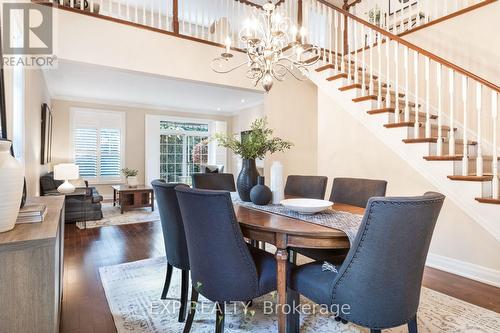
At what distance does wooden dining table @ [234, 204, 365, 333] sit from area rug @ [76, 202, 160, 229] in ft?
13.0

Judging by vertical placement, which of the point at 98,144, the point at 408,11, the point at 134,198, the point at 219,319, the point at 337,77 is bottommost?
the point at 219,319

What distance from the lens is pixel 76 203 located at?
15.4ft

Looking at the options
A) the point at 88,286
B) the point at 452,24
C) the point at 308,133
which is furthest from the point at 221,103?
the point at 88,286

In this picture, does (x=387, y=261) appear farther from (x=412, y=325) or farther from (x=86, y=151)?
(x=86, y=151)

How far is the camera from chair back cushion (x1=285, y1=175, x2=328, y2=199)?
2638 mm

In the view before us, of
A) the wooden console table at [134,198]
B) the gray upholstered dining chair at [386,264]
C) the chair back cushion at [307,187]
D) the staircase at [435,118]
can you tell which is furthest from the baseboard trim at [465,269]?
the wooden console table at [134,198]

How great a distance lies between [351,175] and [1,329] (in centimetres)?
362

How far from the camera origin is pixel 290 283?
63.1 inches

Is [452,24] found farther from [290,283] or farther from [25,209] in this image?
[25,209]

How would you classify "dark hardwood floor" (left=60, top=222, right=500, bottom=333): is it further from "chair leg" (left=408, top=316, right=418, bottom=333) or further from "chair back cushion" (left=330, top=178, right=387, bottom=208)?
"chair leg" (left=408, top=316, right=418, bottom=333)

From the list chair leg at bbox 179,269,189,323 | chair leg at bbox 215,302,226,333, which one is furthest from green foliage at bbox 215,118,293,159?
chair leg at bbox 215,302,226,333

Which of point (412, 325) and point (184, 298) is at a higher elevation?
point (412, 325)

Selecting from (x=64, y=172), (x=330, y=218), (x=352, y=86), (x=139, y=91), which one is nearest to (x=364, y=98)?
(x=352, y=86)

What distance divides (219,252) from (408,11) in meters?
4.64
